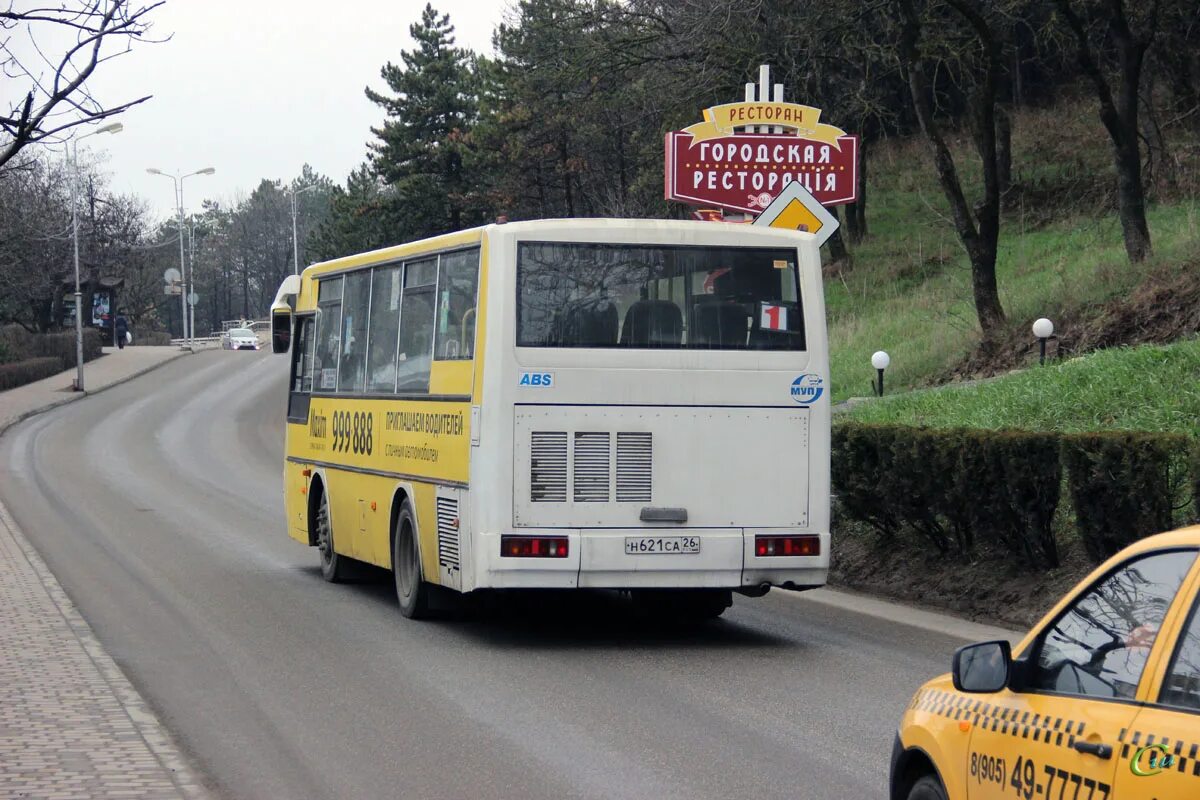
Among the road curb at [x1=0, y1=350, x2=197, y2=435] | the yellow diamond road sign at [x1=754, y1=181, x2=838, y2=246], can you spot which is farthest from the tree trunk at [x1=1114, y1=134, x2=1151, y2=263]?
the road curb at [x1=0, y1=350, x2=197, y2=435]

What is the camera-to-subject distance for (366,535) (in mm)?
14891

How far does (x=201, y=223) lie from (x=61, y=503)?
153104mm

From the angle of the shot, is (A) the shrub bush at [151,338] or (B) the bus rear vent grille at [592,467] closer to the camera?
(B) the bus rear vent grille at [592,467]

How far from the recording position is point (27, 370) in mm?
62969

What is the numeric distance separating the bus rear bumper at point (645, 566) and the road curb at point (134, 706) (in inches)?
105

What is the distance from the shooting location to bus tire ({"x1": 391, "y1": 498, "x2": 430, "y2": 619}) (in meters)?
13.3

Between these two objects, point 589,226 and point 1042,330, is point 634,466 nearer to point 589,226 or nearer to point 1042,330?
point 589,226

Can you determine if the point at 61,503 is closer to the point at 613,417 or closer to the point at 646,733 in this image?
the point at 613,417

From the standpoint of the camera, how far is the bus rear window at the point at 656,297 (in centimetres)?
1202

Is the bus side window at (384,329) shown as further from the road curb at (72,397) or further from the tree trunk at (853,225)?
the tree trunk at (853,225)

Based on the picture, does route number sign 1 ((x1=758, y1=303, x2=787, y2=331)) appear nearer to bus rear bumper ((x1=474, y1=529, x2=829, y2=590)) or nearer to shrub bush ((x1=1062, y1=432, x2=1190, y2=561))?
bus rear bumper ((x1=474, y1=529, x2=829, y2=590))

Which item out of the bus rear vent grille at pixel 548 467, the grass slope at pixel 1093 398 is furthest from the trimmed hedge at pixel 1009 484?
the bus rear vent grille at pixel 548 467

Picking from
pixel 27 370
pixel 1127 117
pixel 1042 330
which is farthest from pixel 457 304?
pixel 27 370

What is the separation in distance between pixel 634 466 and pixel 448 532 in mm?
1566
